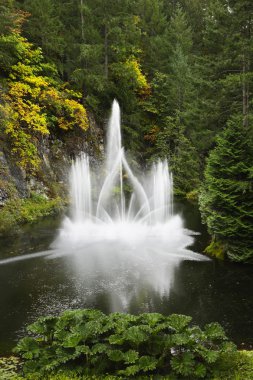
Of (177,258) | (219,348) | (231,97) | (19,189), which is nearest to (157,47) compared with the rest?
(231,97)

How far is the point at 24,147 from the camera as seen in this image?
22.0 metres

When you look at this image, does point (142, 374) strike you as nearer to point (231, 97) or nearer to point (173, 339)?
point (173, 339)

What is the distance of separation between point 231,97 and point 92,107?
44.4ft

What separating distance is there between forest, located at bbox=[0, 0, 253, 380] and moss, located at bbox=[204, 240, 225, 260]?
0.05 m

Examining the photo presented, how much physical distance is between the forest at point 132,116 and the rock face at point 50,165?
0.28ft

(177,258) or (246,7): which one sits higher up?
(246,7)

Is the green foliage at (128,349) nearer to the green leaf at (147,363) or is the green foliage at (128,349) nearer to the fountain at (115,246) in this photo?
the green leaf at (147,363)

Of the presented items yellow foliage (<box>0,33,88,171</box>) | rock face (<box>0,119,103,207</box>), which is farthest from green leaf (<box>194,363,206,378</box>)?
yellow foliage (<box>0,33,88,171</box>)

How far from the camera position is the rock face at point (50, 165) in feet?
68.2

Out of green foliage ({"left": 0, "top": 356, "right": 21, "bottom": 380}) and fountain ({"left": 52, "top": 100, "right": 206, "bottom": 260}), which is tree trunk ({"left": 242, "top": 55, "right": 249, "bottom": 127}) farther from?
green foliage ({"left": 0, "top": 356, "right": 21, "bottom": 380})

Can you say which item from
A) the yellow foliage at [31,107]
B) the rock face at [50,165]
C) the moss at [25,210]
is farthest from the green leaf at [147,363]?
the yellow foliage at [31,107]

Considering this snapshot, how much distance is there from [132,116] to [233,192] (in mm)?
19387

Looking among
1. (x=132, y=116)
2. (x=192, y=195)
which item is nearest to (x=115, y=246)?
(x=192, y=195)

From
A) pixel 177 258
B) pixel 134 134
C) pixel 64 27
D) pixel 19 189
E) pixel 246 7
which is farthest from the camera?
pixel 134 134
